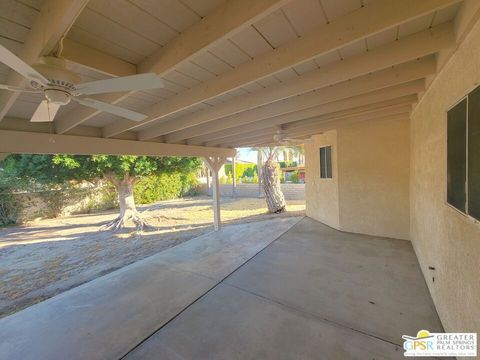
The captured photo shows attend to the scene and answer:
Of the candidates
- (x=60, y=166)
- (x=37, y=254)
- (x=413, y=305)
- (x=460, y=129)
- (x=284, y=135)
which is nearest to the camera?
(x=460, y=129)

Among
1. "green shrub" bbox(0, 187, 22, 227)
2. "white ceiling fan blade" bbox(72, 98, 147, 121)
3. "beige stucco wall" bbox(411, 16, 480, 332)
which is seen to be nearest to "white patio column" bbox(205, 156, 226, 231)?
"white ceiling fan blade" bbox(72, 98, 147, 121)

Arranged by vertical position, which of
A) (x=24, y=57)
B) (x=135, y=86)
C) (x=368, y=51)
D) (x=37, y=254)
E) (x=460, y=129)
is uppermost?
(x=368, y=51)

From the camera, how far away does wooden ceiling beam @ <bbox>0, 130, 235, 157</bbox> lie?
2.58 metres

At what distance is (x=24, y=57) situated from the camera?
1274mm

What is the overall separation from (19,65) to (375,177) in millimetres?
5391

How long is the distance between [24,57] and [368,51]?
239cm

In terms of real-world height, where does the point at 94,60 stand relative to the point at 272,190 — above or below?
above

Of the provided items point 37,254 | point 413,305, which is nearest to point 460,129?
point 413,305

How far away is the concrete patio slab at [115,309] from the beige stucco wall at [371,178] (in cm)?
258

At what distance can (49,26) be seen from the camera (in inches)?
41.0

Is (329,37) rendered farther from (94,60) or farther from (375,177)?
(375,177)

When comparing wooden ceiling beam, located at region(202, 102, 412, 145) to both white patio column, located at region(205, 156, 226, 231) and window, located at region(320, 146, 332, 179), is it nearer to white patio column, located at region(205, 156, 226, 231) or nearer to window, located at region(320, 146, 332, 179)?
white patio column, located at region(205, 156, 226, 231)

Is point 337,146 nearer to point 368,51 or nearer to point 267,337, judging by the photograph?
point 368,51

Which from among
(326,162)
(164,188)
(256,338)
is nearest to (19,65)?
(256,338)
